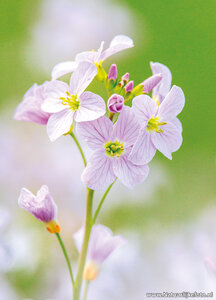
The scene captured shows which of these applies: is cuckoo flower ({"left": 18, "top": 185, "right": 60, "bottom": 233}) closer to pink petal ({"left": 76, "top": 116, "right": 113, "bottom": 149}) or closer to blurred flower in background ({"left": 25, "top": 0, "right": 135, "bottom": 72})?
pink petal ({"left": 76, "top": 116, "right": 113, "bottom": 149})

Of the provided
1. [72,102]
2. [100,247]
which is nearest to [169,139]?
[72,102]

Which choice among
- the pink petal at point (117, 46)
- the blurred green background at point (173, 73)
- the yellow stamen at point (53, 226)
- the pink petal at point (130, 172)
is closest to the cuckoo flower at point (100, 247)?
the yellow stamen at point (53, 226)

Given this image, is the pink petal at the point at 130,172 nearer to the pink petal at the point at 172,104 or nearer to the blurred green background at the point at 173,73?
the pink petal at the point at 172,104

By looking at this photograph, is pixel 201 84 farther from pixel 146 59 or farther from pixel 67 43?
pixel 67 43

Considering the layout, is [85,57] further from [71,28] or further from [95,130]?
[71,28]

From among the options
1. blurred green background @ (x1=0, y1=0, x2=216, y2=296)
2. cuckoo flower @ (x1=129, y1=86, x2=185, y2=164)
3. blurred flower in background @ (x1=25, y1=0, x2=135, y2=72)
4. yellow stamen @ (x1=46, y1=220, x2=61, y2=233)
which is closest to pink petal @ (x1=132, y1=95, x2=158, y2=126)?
cuckoo flower @ (x1=129, y1=86, x2=185, y2=164)

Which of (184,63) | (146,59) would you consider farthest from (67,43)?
(184,63)
